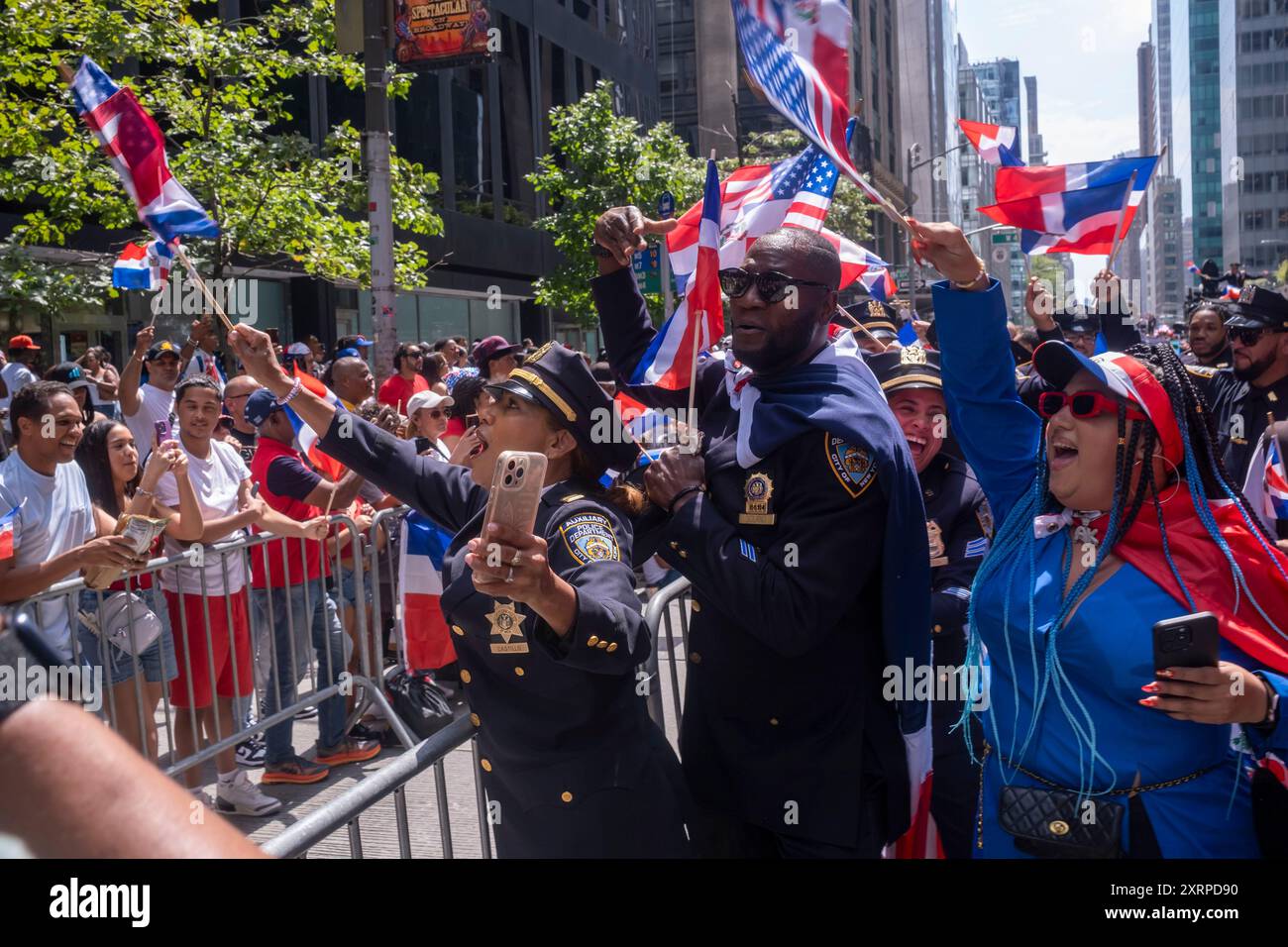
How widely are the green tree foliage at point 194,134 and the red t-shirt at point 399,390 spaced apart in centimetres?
184

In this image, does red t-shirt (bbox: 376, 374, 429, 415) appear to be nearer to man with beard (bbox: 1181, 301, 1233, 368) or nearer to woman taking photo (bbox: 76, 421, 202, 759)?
woman taking photo (bbox: 76, 421, 202, 759)

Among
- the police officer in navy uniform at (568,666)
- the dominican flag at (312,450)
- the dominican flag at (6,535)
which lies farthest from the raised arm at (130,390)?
the police officer in navy uniform at (568,666)

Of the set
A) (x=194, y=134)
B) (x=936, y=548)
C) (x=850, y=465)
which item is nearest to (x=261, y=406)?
(x=936, y=548)

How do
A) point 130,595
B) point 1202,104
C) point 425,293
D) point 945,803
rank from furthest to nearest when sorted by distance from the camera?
point 1202,104, point 425,293, point 130,595, point 945,803

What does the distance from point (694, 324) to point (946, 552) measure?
116cm

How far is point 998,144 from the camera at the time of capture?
7.02m

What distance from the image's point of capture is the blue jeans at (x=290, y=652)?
639 centimetres

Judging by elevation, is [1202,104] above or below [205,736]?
above

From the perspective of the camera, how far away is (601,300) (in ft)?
13.4

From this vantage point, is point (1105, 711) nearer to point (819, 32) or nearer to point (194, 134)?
point (819, 32)

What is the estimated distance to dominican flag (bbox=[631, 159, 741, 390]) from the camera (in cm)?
383
